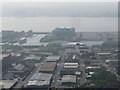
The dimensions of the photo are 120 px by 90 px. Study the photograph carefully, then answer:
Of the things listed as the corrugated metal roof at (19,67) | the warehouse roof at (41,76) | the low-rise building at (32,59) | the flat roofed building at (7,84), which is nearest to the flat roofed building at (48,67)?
the warehouse roof at (41,76)

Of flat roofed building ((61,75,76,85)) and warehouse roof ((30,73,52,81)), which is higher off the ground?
warehouse roof ((30,73,52,81))

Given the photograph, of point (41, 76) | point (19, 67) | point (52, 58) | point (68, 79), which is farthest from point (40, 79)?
point (52, 58)

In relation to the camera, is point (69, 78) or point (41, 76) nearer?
point (69, 78)

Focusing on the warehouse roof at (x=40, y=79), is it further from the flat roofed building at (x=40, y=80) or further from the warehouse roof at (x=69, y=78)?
the warehouse roof at (x=69, y=78)

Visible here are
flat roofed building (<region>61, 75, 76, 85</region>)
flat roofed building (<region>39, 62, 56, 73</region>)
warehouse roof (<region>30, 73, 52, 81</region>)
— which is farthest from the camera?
flat roofed building (<region>39, 62, 56, 73</region>)

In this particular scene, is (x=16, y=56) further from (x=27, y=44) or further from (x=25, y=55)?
(x=27, y=44)

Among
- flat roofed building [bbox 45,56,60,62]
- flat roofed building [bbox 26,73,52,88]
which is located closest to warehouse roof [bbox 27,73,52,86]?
flat roofed building [bbox 26,73,52,88]

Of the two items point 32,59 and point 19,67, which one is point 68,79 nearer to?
point 19,67

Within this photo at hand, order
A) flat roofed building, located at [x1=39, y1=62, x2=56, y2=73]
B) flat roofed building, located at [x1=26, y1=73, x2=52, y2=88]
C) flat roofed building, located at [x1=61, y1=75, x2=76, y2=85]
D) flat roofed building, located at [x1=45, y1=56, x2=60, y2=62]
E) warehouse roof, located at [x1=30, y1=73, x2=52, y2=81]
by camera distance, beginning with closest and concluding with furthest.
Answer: flat roofed building, located at [x1=26, y1=73, x2=52, y2=88], flat roofed building, located at [x1=61, y1=75, x2=76, y2=85], warehouse roof, located at [x1=30, y1=73, x2=52, y2=81], flat roofed building, located at [x1=39, y1=62, x2=56, y2=73], flat roofed building, located at [x1=45, y1=56, x2=60, y2=62]

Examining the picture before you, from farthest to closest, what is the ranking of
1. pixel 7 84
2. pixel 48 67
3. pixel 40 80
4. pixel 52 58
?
pixel 52 58
pixel 48 67
pixel 40 80
pixel 7 84

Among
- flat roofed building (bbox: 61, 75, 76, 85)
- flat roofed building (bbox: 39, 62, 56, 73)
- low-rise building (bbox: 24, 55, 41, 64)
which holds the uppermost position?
low-rise building (bbox: 24, 55, 41, 64)

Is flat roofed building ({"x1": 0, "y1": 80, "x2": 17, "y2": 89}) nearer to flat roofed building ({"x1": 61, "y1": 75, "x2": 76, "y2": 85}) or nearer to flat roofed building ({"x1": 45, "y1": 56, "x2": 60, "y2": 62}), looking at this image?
flat roofed building ({"x1": 61, "y1": 75, "x2": 76, "y2": 85})
